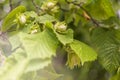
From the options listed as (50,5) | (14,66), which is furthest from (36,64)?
(50,5)

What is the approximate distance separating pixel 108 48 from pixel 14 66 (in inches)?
9.6

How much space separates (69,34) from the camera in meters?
0.66

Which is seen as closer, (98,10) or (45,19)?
(45,19)

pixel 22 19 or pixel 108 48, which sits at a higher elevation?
pixel 22 19

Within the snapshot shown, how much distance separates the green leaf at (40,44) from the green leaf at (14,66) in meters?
0.02

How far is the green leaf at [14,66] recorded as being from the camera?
562mm

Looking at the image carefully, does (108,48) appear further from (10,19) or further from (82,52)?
(10,19)

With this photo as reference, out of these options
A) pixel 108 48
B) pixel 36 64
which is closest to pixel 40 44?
pixel 36 64

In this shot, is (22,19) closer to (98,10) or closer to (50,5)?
(50,5)

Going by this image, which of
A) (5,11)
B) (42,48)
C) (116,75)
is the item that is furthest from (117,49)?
(5,11)

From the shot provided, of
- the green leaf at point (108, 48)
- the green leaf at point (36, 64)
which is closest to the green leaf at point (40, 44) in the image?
the green leaf at point (36, 64)

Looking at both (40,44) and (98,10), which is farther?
(98,10)

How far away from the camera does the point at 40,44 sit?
62 cm

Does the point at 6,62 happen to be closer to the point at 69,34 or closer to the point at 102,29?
the point at 69,34
